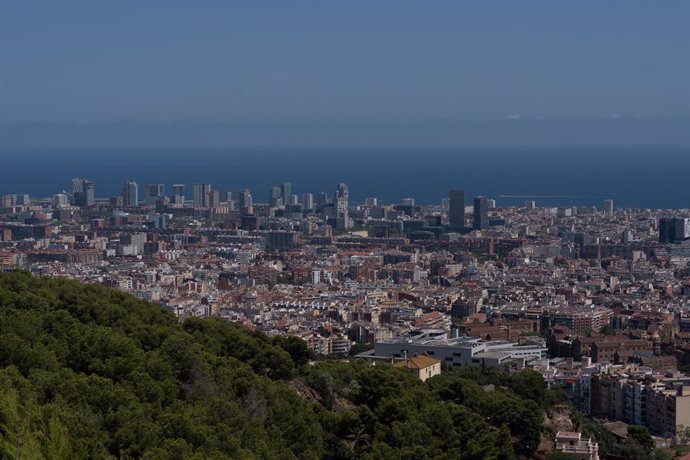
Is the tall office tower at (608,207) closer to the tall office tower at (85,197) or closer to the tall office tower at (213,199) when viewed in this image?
the tall office tower at (213,199)

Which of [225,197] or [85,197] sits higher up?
[85,197]

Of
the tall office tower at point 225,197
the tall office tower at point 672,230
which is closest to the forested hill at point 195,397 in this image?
the tall office tower at point 672,230

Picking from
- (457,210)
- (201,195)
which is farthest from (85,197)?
(457,210)

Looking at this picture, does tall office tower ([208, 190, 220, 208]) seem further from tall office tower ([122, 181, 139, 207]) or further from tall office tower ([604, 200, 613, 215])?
tall office tower ([604, 200, 613, 215])

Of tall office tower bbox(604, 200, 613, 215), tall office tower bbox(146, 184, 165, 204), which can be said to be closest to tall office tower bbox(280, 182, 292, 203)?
tall office tower bbox(146, 184, 165, 204)

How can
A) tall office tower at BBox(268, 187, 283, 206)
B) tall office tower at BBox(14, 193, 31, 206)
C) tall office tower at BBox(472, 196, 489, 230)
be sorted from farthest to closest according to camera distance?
tall office tower at BBox(268, 187, 283, 206) → tall office tower at BBox(14, 193, 31, 206) → tall office tower at BBox(472, 196, 489, 230)

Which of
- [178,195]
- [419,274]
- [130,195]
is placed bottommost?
[419,274]

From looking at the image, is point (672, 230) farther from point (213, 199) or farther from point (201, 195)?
point (201, 195)

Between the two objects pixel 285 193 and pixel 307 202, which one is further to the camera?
pixel 285 193
